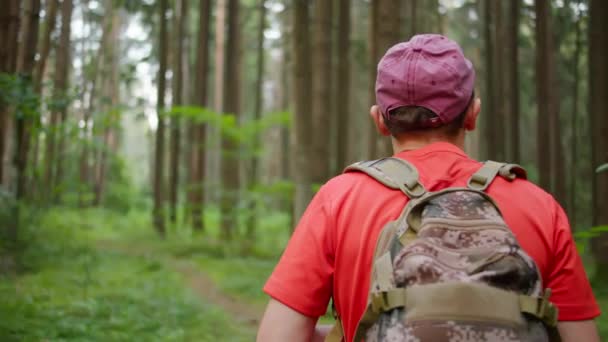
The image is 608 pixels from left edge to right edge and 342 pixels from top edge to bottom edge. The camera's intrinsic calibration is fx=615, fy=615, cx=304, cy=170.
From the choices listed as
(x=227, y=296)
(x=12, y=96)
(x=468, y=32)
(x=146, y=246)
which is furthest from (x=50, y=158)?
(x=468, y=32)

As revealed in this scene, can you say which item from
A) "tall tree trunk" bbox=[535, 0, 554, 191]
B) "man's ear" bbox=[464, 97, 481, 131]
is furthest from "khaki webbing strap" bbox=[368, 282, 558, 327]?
"tall tree trunk" bbox=[535, 0, 554, 191]

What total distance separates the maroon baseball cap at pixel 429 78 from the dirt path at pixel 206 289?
567 cm

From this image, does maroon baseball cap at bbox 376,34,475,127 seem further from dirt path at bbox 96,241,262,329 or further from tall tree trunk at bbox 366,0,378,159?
tall tree trunk at bbox 366,0,378,159

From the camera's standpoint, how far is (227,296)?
29.0ft

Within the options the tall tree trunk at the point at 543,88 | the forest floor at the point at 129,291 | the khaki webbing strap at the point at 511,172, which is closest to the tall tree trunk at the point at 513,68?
the tall tree trunk at the point at 543,88

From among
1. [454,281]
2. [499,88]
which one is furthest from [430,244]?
[499,88]

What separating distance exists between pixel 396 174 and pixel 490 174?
0.26m

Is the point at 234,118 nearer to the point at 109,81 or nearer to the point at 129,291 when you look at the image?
the point at 129,291

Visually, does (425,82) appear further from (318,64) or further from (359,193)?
(318,64)

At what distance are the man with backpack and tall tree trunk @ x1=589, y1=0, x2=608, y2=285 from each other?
7245 millimetres

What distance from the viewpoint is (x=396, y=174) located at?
1.75m

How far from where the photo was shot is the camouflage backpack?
57.9 inches

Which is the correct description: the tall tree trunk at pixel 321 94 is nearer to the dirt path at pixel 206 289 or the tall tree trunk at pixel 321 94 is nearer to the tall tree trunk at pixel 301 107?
the tall tree trunk at pixel 301 107

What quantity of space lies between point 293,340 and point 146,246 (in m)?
12.7
